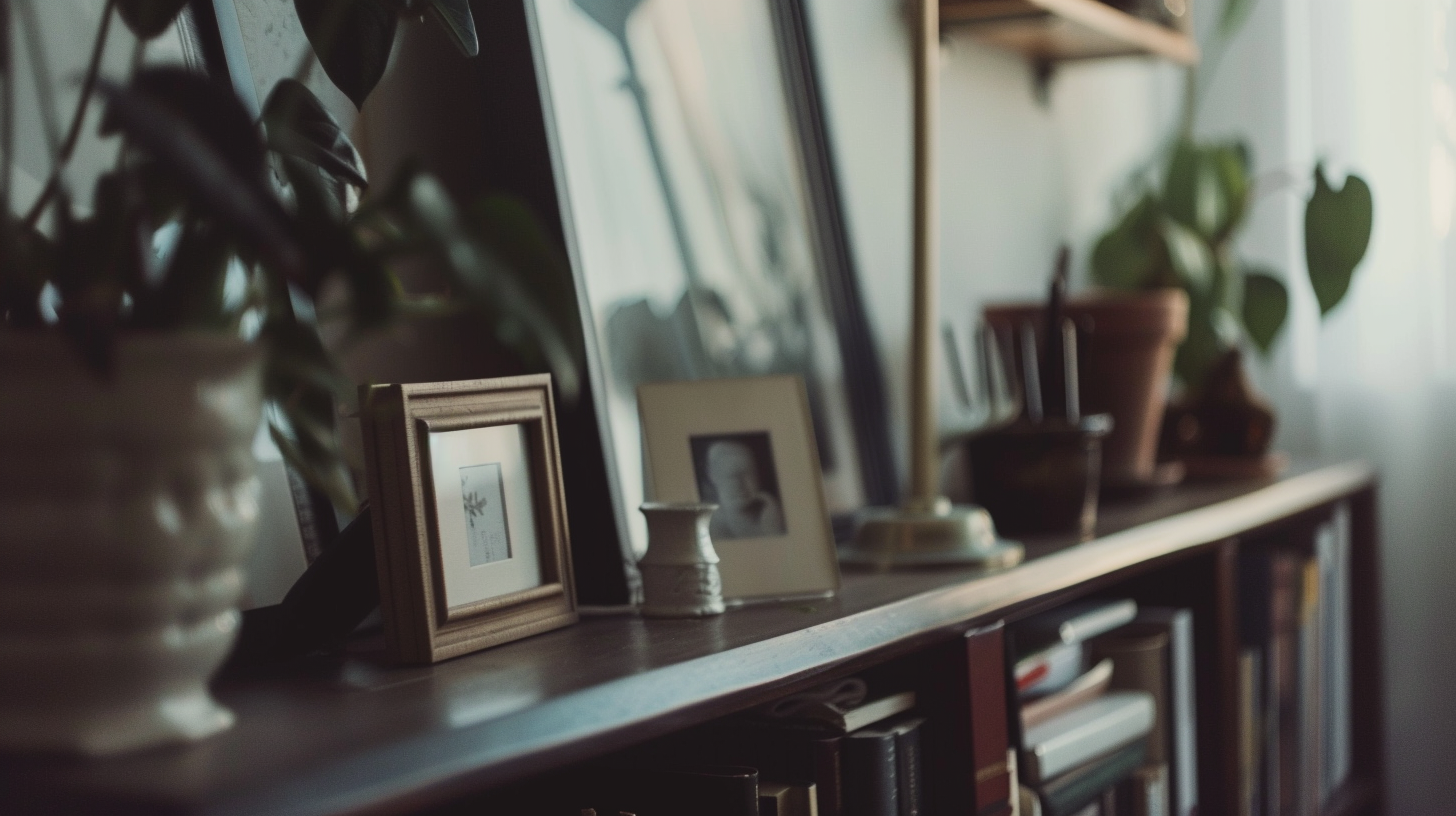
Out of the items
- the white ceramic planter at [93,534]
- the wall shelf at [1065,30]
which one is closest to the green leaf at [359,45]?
the white ceramic planter at [93,534]

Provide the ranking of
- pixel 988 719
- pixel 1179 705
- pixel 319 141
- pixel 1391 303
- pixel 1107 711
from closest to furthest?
pixel 319 141, pixel 988 719, pixel 1107 711, pixel 1179 705, pixel 1391 303

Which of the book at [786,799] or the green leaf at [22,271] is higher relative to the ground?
the green leaf at [22,271]

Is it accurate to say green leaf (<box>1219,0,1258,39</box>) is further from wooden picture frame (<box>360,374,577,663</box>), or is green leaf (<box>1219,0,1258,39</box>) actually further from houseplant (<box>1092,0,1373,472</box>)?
wooden picture frame (<box>360,374,577,663</box>)

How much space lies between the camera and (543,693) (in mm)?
637

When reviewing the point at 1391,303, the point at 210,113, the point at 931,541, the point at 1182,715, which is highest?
the point at 210,113

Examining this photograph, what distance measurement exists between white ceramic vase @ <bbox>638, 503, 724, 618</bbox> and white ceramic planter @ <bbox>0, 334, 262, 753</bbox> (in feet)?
1.25

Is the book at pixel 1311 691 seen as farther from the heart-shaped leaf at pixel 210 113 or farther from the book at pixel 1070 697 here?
the heart-shaped leaf at pixel 210 113

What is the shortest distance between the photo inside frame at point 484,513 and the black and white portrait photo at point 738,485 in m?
0.17

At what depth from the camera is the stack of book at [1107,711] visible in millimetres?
1107

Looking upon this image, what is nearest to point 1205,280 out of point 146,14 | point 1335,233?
point 1335,233

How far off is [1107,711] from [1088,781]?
0.27 feet

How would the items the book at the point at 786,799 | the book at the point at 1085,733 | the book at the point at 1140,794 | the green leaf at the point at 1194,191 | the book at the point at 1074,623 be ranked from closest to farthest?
the book at the point at 786,799, the book at the point at 1085,733, the book at the point at 1074,623, the book at the point at 1140,794, the green leaf at the point at 1194,191

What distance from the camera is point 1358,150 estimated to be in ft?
6.50

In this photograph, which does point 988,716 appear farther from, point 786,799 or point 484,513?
point 484,513
